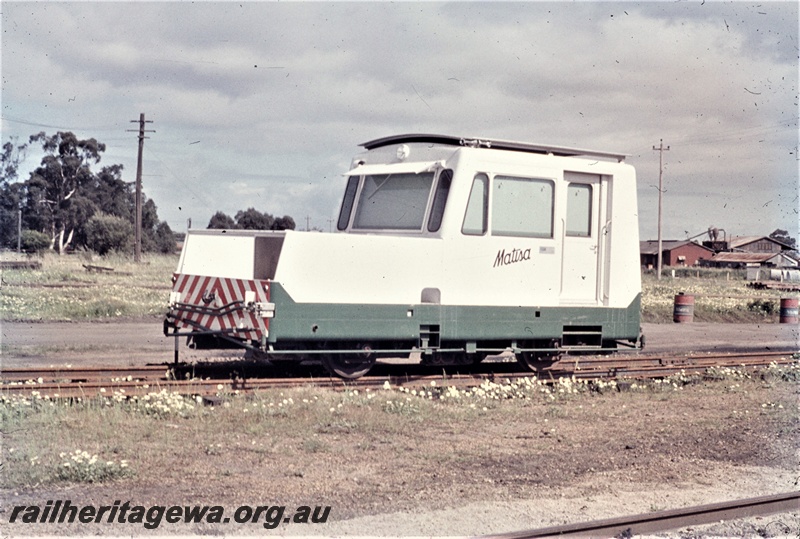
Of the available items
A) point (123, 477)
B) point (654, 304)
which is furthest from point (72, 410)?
point (654, 304)

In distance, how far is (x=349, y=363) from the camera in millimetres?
11453

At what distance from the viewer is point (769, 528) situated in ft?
20.1

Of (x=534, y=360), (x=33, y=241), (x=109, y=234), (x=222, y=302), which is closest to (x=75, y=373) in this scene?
(x=222, y=302)

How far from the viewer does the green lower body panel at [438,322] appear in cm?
1039

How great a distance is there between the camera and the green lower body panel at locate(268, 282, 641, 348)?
10.4 metres

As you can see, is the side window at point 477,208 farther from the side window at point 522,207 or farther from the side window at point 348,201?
the side window at point 348,201

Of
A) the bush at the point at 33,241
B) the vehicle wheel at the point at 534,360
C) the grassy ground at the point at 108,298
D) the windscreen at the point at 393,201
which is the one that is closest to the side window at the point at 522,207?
the windscreen at the point at 393,201

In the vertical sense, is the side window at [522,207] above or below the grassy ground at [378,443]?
above

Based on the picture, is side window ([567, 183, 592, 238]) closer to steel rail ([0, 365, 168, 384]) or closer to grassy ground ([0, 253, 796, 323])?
steel rail ([0, 365, 168, 384])

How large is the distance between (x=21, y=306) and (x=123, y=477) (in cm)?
1599

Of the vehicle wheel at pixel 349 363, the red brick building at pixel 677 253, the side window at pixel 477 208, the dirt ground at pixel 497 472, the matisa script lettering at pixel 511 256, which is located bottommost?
the dirt ground at pixel 497 472

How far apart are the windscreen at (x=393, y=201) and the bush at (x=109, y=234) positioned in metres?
48.5

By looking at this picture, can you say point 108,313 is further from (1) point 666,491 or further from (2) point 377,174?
(1) point 666,491

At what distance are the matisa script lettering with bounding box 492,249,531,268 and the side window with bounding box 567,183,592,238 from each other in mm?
820
